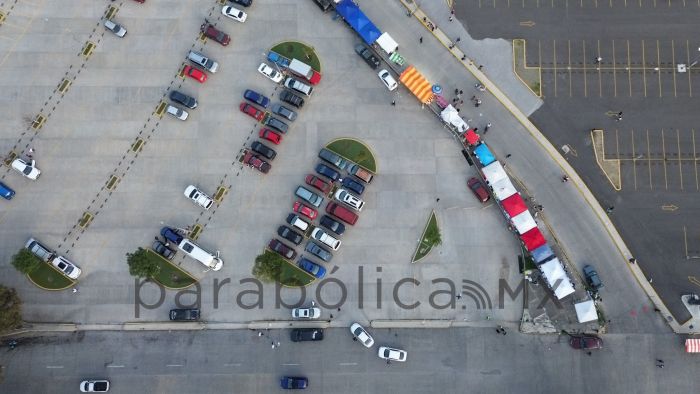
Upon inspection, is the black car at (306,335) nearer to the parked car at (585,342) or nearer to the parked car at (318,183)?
the parked car at (318,183)

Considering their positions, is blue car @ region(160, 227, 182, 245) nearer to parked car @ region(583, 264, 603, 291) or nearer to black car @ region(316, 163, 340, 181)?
black car @ region(316, 163, 340, 181)

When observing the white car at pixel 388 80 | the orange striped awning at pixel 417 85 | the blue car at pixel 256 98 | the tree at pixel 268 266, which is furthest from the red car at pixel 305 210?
the orange striped awning at pixel 417 85

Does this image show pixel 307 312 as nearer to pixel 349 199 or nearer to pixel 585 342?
pixel 349 199

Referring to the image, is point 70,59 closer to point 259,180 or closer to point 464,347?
point 259,180

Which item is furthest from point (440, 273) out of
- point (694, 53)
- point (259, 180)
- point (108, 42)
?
point (108, 42)

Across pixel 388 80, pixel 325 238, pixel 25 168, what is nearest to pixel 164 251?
pixel 325 238
